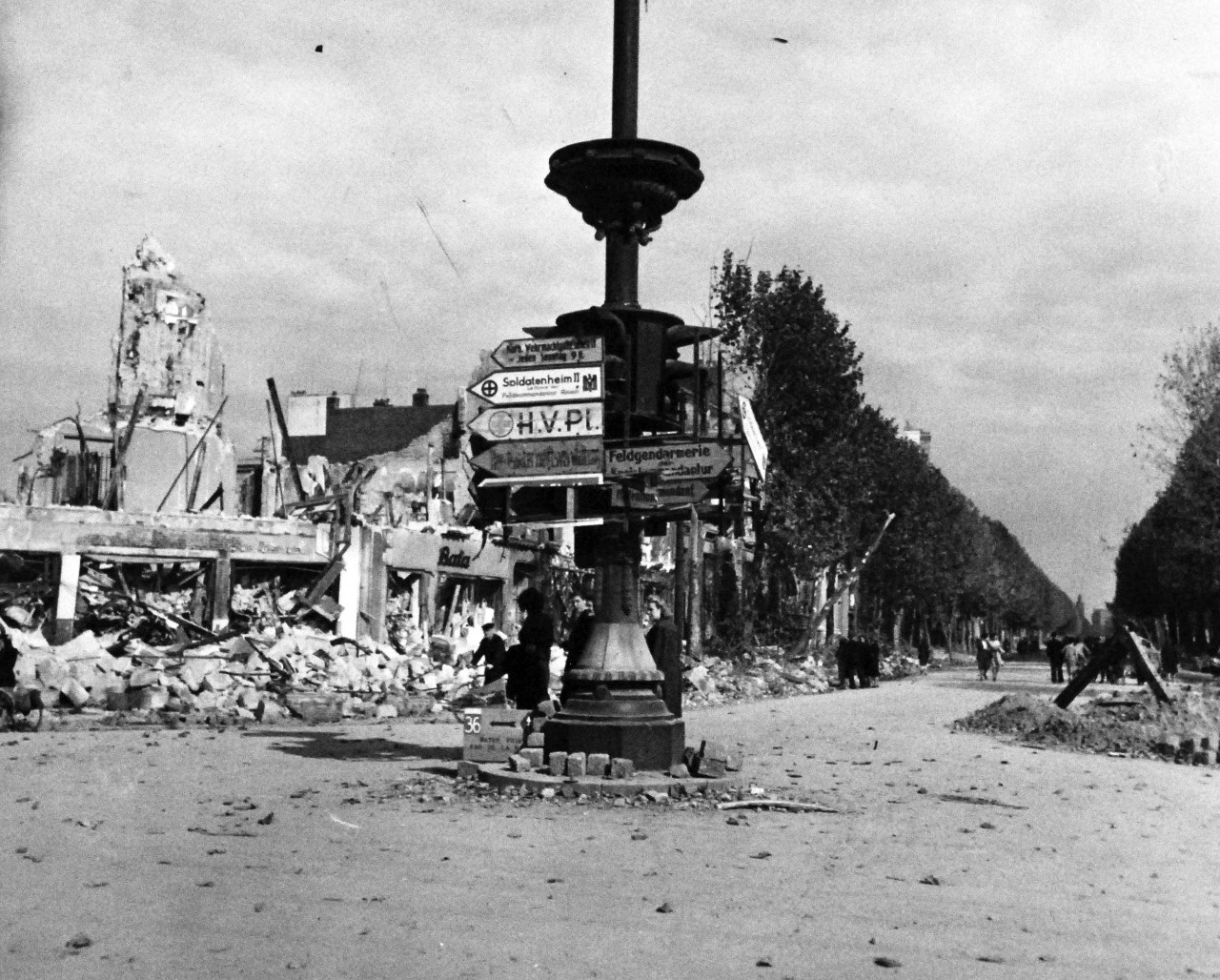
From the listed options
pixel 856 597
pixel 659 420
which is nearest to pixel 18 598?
pixel 659 420

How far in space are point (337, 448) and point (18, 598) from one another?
3155cm

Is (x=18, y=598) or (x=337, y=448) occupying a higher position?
(x=337, y=448)

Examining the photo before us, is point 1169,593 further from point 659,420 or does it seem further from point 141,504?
point 659,420

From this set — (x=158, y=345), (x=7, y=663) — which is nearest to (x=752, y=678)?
(x=158, y=345)

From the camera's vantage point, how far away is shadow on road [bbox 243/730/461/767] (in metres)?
13.7

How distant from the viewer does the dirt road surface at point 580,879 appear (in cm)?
539

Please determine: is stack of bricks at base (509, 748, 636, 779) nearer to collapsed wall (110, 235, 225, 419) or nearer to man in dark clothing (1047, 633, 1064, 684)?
collapsed wall (110, 235, 225, 419)

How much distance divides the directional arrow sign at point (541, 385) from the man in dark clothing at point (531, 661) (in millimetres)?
2660

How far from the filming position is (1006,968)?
5.38 m

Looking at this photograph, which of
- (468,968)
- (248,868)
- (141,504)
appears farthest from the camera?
(141,504)

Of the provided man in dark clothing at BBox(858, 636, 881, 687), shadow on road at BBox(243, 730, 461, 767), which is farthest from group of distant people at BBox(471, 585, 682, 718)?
man in dark clothing at BBox(858, 636, 881, 687)

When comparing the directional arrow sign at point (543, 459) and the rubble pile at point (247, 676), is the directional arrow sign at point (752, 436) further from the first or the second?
the rubble pile at point (247, 676)

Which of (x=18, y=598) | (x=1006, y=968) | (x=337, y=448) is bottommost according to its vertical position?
(x=1006, y=968)

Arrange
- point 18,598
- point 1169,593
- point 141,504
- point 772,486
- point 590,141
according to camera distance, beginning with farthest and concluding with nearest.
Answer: point 1169,593 → point 772,486 → point 141,504 → point 18,598 → point 590,141
